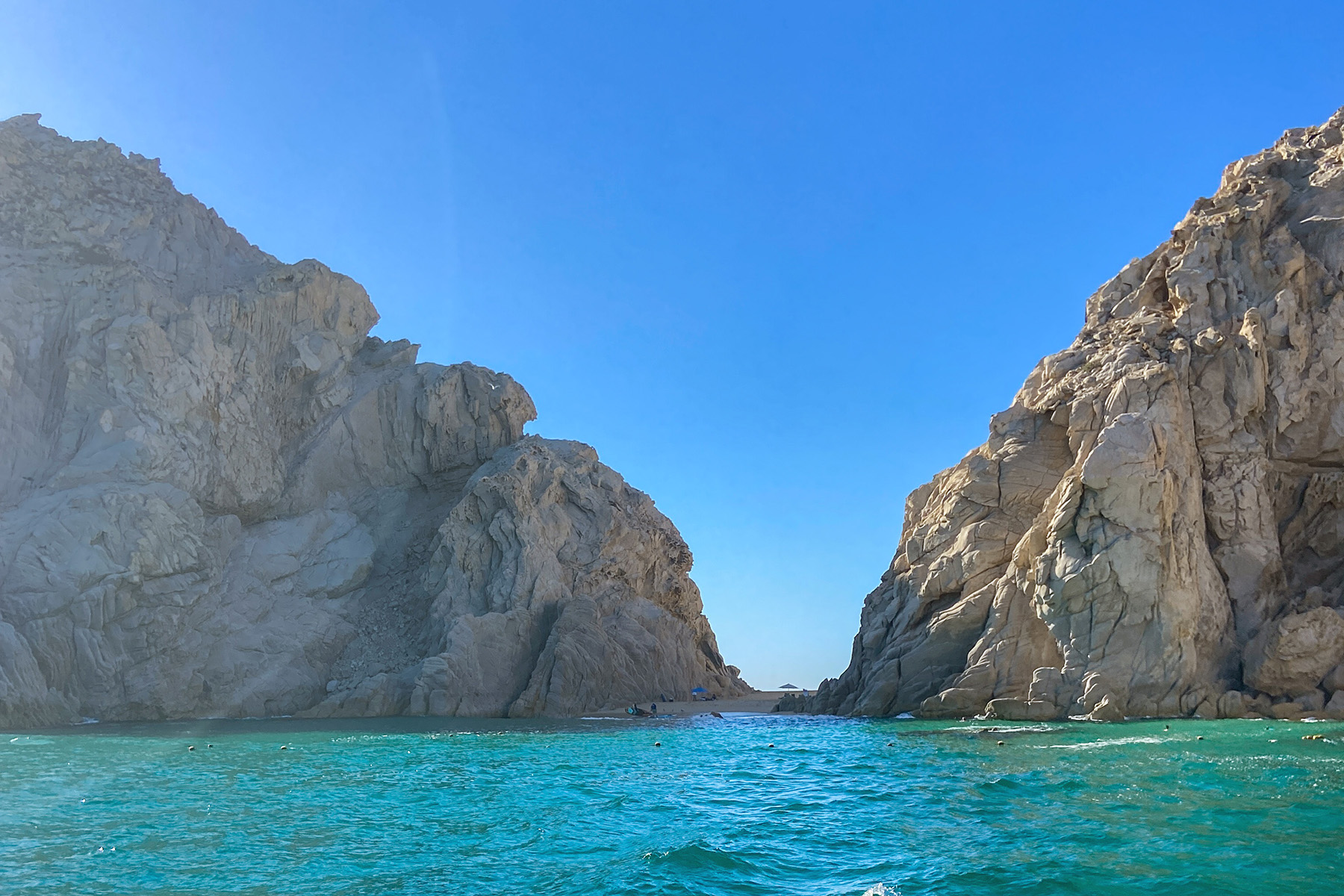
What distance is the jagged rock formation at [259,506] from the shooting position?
52.2 metres

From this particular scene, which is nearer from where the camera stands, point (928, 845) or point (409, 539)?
point (928, 845)

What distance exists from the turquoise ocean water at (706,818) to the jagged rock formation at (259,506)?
22.0 metres

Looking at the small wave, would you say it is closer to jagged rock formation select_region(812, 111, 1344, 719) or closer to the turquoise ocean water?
the turquoise ocean water

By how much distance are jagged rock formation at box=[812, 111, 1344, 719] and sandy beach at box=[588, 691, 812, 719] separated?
1075cm

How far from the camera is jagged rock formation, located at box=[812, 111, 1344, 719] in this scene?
3697 centimetres

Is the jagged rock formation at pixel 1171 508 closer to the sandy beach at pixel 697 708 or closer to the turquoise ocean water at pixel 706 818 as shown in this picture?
the turquoise ocean water at pixel 706 818

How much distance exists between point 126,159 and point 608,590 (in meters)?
47.5

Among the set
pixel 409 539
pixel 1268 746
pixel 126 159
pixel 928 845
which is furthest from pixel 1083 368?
pixel 126 159

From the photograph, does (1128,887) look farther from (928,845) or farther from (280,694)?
(280,694)

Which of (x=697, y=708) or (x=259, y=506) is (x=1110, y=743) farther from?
(x=259, y=506)

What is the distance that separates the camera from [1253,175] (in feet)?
155

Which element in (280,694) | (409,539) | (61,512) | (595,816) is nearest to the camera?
(595,816)

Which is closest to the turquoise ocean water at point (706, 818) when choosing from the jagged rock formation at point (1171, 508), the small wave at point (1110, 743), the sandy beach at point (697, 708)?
the small wave at point (1110, 743)

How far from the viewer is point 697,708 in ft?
190
